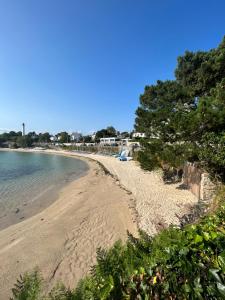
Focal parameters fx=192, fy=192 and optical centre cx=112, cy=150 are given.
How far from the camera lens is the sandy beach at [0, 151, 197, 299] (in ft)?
18.6

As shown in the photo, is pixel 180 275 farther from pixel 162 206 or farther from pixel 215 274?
pixel 162 206

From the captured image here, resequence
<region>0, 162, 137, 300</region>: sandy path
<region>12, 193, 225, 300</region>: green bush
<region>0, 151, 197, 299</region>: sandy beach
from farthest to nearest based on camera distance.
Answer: <region>0, 151, 197, 299</region>: sandy beach, <region>0, 162, 137, 300</region>: sandy path, <region>12, 193, 225, 300</region>: green bush

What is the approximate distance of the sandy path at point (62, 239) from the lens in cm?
554

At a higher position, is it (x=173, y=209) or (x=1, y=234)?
(x=173, y=209)

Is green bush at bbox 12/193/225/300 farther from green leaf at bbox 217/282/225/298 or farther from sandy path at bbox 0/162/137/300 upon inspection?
sandy path at bbox 0/162/137/300

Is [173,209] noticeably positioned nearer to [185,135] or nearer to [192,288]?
[185,135]

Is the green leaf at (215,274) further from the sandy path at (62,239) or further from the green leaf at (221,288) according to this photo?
the sandy path at (62,239)

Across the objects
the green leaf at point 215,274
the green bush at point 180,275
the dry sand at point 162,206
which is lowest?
the dry sand at point 162,206

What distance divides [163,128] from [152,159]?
5081mm

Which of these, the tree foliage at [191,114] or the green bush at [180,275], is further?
the tree foliage at [191,114]

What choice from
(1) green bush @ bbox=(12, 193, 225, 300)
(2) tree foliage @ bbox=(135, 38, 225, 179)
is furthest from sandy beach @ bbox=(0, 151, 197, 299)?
(1) green bush @ bbox=(12, 193, 225, 300)

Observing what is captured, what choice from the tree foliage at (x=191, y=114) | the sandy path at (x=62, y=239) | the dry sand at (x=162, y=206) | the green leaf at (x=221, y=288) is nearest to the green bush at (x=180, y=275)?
the green leaf at (x=221, y=288)

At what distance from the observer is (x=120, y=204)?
1091 centimetres

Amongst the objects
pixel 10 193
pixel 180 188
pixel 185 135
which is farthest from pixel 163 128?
pixel 10 193
